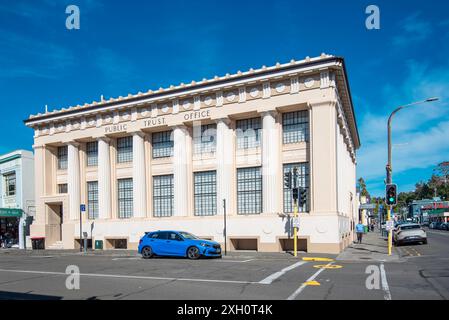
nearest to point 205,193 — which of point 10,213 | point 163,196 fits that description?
point 163,196

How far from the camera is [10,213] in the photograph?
115 feet

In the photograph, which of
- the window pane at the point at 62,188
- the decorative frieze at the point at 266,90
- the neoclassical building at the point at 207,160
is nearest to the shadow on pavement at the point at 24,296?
the neoclassical building at the point at 207,160

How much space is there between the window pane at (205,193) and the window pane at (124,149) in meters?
5.77

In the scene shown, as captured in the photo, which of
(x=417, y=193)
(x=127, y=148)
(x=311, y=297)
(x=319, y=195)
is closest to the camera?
(x=311, y=297)

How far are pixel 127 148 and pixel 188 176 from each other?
231 inches

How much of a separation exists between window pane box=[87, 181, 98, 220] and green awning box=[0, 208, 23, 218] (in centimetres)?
862

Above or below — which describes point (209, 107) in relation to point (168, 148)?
above

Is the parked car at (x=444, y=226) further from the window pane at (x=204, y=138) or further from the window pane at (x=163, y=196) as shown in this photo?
the window pane at (x=163, y=196)

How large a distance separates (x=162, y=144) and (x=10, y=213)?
16.1 m

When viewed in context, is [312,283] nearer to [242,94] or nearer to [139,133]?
[242,94]

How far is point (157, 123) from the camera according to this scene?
2755cm

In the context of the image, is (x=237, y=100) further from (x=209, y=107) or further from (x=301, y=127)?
(x=301, y=127)

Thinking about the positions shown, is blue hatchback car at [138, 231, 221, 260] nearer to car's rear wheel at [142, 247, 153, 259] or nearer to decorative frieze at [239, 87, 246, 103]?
car's rear wheel at [142, 247, 153, 259]
